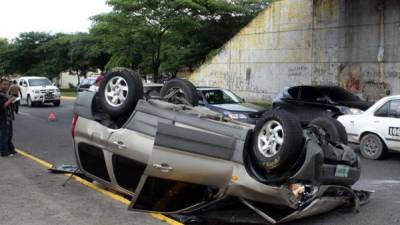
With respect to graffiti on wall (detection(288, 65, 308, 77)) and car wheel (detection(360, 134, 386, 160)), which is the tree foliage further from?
car wheel (detection(360, 134, 386, 160))

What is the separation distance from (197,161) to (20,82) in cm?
2799

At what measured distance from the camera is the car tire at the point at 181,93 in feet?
22.1

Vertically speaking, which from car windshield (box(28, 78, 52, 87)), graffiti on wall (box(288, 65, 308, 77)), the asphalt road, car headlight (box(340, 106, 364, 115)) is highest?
graffiti on wall (box(288, 65, 308, 77))

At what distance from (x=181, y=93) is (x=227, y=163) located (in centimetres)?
186

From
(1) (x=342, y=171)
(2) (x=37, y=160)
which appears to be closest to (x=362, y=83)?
(2) (x=37, y=160)

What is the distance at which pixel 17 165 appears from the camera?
9.26m

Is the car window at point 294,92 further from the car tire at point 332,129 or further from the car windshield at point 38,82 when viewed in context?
the car windshield at point 38,82

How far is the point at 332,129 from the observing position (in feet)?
20.3

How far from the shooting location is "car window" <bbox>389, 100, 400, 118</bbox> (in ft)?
33.8

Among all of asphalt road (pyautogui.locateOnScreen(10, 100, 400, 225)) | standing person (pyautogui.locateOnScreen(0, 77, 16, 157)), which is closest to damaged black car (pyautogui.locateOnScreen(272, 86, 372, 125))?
asphalt road (pyautogui.locateOnScreen(10, 100, 400, 225))

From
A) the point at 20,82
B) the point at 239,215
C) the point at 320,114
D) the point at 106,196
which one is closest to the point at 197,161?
the point at 239,215

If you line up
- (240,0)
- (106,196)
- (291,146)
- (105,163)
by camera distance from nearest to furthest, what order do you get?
(291,146)
(105,163)
(106,196)
(240,0)

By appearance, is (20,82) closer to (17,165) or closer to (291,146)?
(17,165)

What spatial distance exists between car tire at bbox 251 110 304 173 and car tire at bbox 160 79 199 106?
1549 mm
